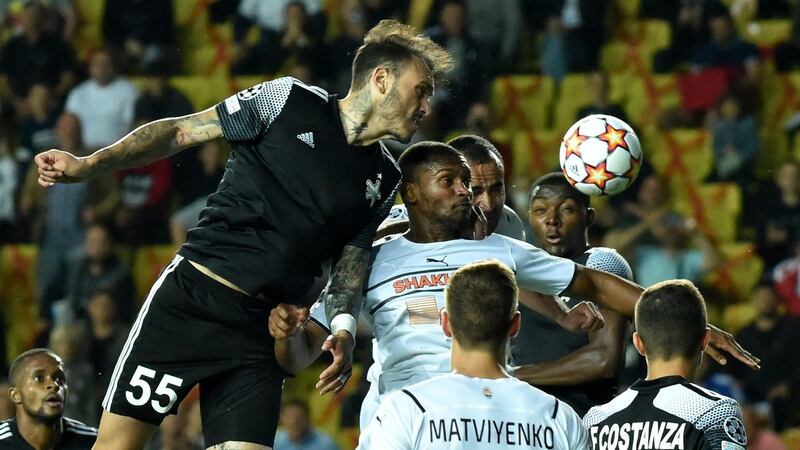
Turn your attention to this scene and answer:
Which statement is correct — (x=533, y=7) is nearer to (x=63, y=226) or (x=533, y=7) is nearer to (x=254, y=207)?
(x=63, y=226)

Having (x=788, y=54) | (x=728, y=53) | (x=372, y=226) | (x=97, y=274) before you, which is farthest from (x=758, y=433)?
(x=372, y=226)

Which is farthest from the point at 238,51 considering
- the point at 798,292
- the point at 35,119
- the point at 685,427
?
the point at 685,427

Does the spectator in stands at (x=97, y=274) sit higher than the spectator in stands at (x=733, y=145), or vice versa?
the spectator in stands at (x=733, y=145)

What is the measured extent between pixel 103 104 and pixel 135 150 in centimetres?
701

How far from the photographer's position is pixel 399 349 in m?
5.60

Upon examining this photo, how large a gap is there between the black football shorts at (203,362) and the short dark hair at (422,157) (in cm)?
80

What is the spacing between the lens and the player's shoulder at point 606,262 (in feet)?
21.8

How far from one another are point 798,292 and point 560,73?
298cm

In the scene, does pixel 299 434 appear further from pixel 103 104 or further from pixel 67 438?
pixel 103 104

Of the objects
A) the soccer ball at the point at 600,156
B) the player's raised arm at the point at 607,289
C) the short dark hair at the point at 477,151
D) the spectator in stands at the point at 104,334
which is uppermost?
the short dark hair at the point at 477,151

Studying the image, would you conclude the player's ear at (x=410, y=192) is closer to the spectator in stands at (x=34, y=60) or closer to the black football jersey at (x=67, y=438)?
the black football jersey at (x=67, y=438)

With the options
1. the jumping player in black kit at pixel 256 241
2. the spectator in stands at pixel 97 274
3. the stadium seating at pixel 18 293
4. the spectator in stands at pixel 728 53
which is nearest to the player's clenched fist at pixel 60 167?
the jumping player in black kit at pixel 256 241

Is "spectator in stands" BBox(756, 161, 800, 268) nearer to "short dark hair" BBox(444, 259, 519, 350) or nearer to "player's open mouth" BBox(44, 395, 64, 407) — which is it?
"player's open mouth" BBox(44, 395, 64, 407)

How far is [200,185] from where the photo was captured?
38.0 feet
